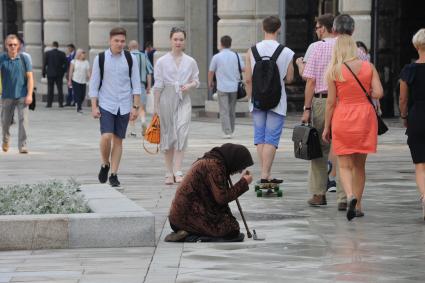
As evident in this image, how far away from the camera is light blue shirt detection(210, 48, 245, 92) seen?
23.1 metres

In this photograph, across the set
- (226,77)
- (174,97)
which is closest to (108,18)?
(226,77)

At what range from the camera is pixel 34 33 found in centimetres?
4184

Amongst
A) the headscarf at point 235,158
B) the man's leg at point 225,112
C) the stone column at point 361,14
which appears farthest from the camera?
the stone column at point 361,14

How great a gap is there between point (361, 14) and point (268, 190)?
12.1m

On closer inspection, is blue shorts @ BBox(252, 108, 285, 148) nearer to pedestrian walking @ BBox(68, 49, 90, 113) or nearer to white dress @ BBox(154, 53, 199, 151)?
white dress @ BBox(154, 53, 199, 151)

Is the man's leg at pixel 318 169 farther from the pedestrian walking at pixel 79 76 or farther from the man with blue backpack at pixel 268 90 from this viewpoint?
the pedestrian walking at pixel 79 76

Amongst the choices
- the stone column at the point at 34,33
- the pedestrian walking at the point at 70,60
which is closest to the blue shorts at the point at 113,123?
the pedestrian walking at the point at 70,60

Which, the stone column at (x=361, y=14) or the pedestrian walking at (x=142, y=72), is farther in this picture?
the stone column at (x=361, y=14)

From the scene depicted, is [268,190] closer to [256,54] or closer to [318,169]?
[318,169]

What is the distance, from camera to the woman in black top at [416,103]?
38.9 feet

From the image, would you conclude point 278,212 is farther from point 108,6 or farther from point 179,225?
point 108,6

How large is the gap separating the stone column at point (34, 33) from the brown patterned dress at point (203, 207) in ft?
100

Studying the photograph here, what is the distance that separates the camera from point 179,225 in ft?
35.1

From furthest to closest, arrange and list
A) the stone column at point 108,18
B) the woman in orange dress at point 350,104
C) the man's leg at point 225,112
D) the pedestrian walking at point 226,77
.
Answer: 1. the stone column at point 108,18
2. the pedestrian walking at point 226,77
3. the man's leg at point 225,112
4. the woman in orange dress at point 350,104
